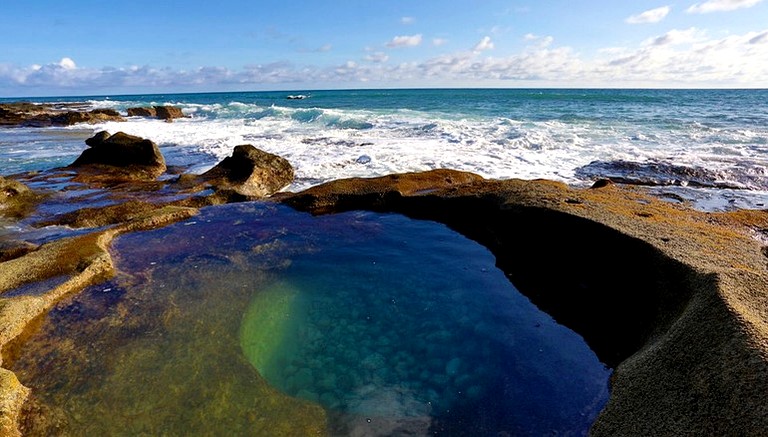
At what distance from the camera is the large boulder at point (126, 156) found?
14.1 m

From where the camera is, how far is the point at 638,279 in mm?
5258

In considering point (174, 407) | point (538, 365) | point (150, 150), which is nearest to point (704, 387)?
point (538, 365)

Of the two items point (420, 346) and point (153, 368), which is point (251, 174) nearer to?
Answer: point (153, 368)

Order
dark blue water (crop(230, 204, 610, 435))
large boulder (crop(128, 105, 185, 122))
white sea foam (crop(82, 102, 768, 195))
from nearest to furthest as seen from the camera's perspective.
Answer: dark blue water (crop(230, 204, 610, 435))
white sea foam (crop(82, 102, 768, 195))
large boulder (crop(128, 105, 185, 122))

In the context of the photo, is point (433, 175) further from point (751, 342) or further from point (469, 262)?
point (751, 342)

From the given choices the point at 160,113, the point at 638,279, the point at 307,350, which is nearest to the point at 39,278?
the point at 307,350

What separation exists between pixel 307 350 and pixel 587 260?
13.5 feet

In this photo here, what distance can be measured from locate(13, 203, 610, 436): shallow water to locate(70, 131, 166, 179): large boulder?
25.3ft

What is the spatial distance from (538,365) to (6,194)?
1252 cm

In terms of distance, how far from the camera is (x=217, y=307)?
5816mm

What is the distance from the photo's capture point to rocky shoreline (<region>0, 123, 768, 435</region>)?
3.26 metres

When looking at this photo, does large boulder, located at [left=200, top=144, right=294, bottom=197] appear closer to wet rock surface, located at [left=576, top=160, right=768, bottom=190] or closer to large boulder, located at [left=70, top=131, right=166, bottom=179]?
large boulder, located at [left=70, top=131, right=166, bottom=179]

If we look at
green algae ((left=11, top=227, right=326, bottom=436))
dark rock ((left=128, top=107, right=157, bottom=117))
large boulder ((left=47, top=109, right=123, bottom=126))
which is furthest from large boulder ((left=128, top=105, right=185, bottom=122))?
green algae ((left=11, top=227, right=326, bottom=436))

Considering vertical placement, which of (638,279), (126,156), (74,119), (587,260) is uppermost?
(74,119)
